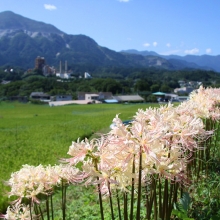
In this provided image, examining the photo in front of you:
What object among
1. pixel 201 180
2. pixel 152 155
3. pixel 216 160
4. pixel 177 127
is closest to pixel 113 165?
pixel 152 155

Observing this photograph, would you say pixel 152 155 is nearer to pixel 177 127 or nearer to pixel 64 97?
pixel 177 127

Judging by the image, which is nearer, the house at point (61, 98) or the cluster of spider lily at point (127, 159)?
the cluster of spider lily at point (127, 159)

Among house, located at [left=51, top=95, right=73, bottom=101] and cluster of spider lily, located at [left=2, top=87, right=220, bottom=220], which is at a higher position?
cluster of spider lily, located at [left=2, top=87, right=220, bottom=220]

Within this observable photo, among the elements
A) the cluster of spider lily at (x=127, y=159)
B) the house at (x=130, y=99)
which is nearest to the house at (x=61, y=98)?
the house at (x=130, y=99)

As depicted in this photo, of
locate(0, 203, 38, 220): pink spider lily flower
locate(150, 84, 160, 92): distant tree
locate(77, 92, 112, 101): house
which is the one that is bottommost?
locate(77, 92, 112, 101): house

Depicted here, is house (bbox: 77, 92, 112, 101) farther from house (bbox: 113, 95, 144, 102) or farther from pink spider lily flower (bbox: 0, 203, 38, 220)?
pink spider lily flower (bbox: 0, 203, 38, 220)

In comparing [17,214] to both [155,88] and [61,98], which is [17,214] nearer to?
[61,98]

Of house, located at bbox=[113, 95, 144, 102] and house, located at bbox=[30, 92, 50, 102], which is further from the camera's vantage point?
house, located at bbox=[30, 92, 50, 102]

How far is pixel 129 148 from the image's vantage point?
1.52m

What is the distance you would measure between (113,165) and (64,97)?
76081 millimetres

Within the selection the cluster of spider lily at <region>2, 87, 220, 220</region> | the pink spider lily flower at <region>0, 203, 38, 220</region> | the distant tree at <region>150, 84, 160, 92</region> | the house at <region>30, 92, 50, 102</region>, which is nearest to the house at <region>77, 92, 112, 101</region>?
the house at <region>30, 92, 50, 102</region>

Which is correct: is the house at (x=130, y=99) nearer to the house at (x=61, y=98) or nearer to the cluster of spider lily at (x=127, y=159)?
the house at (x=61, y=98)

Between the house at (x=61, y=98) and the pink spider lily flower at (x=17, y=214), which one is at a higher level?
the pink spider lily flower at (x=17, y=214)

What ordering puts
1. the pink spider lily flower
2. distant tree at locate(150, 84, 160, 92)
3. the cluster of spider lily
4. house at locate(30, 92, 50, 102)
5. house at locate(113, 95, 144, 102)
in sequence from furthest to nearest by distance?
distant tree at locate(150, 84, 160, 92)
house at locate(30, 92, 50, 102)
house at locate(113, 95, 144, 102)
the pink spider lily flower
the cluster of spider lily
